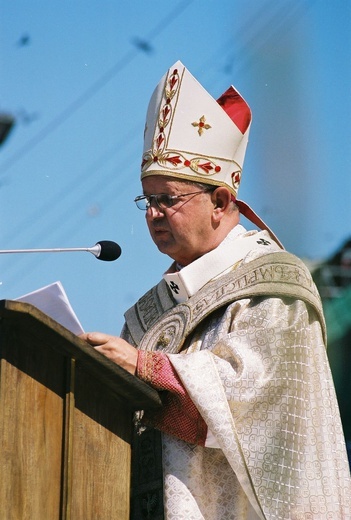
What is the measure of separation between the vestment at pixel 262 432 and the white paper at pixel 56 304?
0.45 meters

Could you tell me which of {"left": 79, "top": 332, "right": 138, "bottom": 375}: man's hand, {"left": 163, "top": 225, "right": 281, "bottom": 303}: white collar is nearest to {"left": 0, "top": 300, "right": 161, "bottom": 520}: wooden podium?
{"left": 79, "top": 332, "right": 138, "bottom": 375}: man's hand

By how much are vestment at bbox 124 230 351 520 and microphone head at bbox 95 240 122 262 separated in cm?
48

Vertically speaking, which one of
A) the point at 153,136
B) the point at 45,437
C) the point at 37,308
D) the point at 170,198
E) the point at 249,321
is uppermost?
the point at 153,136

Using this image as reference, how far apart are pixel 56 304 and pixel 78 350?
0.25m

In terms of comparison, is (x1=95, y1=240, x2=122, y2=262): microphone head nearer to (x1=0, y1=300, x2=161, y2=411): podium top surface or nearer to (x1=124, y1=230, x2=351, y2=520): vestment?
(x1=124, y1=230, x2=351, y2=520): vestment

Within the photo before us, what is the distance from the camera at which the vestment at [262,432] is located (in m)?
5.11

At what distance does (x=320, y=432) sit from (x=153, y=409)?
0.60 meters

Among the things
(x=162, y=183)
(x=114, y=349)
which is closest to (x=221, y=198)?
(x=162, y=183)

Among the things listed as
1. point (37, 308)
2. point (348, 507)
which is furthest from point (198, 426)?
point (37, 308)

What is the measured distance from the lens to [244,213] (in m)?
6.09

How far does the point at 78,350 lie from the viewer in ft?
15.3

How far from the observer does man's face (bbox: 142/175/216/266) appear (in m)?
5.71

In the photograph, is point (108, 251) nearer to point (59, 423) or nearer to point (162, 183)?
point (162, 183)

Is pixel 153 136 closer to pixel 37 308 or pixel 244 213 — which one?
pixel 244 213
